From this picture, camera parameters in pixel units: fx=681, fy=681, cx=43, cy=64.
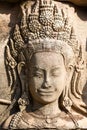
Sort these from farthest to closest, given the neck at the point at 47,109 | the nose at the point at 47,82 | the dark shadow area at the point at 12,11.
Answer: the dark shadow area at the point at 12,11, the neck at the point at 47,109, the nose at the point at 47,82

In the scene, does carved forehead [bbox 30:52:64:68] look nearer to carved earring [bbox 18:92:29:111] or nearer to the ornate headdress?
the ornate headdress

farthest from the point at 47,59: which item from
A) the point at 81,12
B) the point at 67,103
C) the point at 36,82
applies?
the point at 81,12

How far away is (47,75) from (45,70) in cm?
4

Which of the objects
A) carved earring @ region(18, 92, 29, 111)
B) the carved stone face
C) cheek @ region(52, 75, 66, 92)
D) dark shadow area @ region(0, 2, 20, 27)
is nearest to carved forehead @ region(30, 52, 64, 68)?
the carved stone face

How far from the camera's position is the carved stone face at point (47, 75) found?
5.47m

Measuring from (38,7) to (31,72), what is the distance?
537 millimetres

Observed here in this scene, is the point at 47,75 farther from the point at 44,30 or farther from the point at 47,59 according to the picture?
the point at 44,30

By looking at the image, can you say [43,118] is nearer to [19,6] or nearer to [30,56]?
[30,56]

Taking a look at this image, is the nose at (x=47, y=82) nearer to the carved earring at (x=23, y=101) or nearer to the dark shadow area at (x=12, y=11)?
the carved earring at (x=23, y=101)

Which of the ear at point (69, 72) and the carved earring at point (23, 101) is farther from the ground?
the ear at point (69, 72)

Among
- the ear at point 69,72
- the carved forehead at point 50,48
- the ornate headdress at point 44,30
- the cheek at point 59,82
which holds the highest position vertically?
the ornate headdress at point 44,30

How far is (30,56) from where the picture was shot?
218 inches

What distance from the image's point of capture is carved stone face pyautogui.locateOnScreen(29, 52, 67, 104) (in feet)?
18.0

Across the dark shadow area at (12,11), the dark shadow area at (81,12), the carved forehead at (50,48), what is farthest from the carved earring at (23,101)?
the dark shadow area at (81,12)
